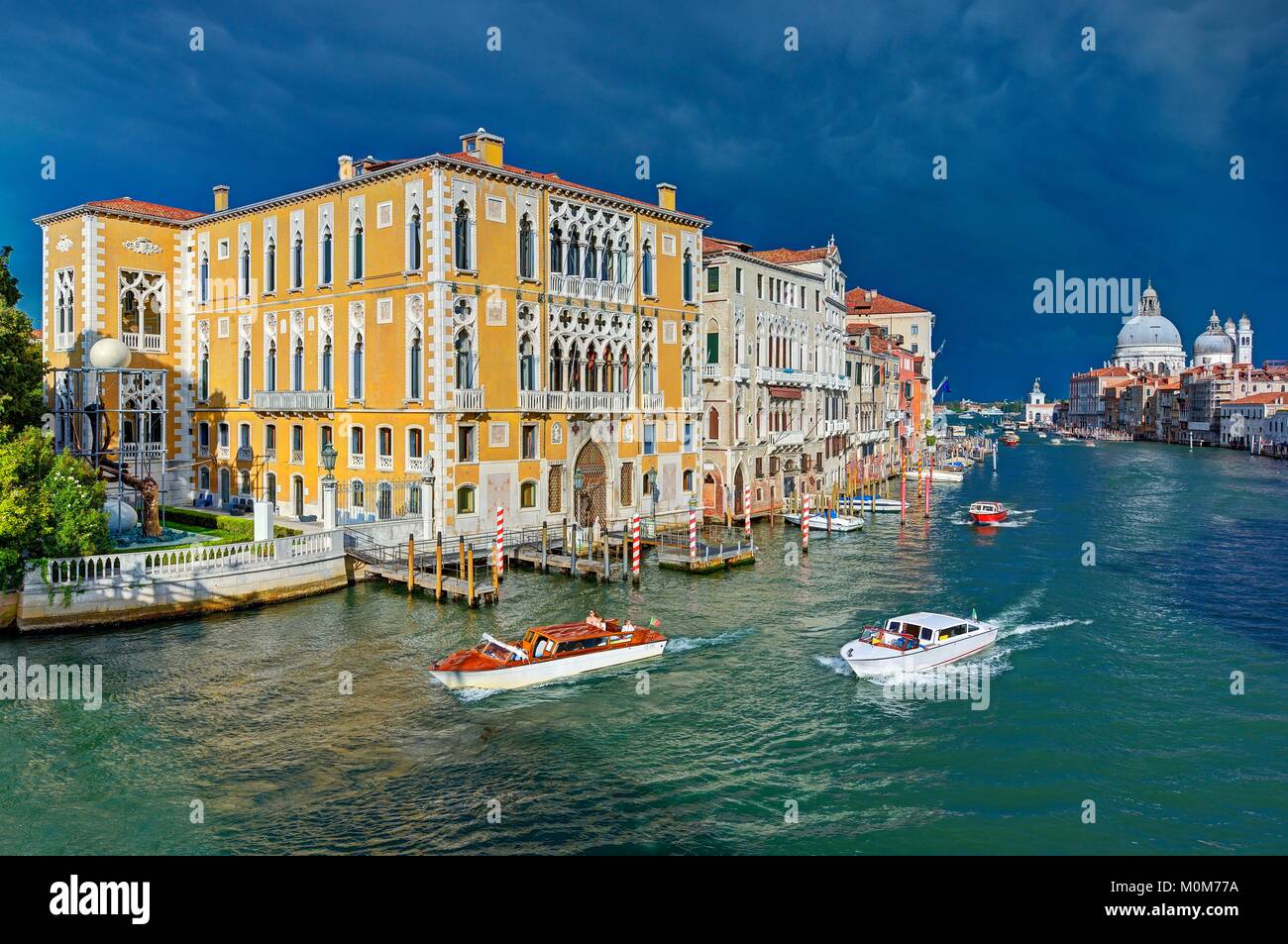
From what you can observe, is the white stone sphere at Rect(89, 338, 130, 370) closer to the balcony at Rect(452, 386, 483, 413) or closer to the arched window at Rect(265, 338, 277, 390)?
the arched window at Rect(265, 338, 277, 390)

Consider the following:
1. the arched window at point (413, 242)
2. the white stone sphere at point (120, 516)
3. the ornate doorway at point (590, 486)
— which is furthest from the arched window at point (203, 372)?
the ornate doorway at point (590, 486)

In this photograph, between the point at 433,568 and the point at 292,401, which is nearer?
the point at 433,568

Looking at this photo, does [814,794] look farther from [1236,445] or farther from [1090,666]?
[1236,445]

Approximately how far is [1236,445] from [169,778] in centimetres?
16740

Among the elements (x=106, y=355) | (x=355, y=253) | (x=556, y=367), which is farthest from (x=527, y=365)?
(x=106, y=355)

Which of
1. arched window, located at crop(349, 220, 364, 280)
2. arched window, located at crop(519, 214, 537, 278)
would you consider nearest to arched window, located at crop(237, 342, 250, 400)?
arched window, located at crop(349, 220, 364, 280)

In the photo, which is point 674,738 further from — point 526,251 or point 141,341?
point 141,341

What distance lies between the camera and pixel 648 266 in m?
43.5

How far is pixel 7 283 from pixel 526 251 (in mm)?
17382

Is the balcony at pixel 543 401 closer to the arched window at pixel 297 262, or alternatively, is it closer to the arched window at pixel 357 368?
the arched window at pixel 357 368

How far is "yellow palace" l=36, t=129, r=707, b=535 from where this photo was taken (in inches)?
1380

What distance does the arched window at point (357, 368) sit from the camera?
3747cm
